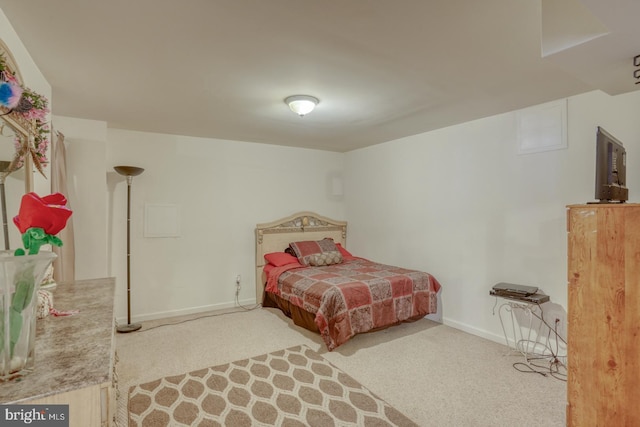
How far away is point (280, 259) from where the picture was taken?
14.9ft

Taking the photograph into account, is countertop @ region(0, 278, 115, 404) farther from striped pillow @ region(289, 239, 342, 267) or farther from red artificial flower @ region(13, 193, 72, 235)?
striped pillow @ region(289, 239, 342, 267)

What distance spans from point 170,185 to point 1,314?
11.5ft

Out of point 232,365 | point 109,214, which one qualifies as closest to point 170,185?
point 109,214

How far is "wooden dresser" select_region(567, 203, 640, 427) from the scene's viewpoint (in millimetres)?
1548

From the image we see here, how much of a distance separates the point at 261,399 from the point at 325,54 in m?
2.44

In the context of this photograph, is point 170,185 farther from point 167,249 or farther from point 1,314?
point 1,314

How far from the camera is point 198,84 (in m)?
2.55

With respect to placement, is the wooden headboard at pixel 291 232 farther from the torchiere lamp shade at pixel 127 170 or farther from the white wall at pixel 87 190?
the white wall at pixel 87 190

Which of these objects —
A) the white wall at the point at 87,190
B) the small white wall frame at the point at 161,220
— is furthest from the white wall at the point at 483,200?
the white wall at the point at 87,190

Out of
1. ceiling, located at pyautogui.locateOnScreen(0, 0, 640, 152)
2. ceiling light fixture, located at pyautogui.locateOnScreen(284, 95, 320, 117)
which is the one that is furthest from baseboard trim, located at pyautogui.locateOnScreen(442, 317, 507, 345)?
ceiling light fixture, located at pyautogui.locateOnScreen(284, 95, 320, 117)

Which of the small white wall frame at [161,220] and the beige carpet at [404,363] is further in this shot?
the small white wall frame at [161,220]

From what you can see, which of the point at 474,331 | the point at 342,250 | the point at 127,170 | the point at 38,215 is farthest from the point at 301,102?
the point at 474,331

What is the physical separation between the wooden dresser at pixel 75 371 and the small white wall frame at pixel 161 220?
2.75 m

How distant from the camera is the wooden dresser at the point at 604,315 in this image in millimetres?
1548
